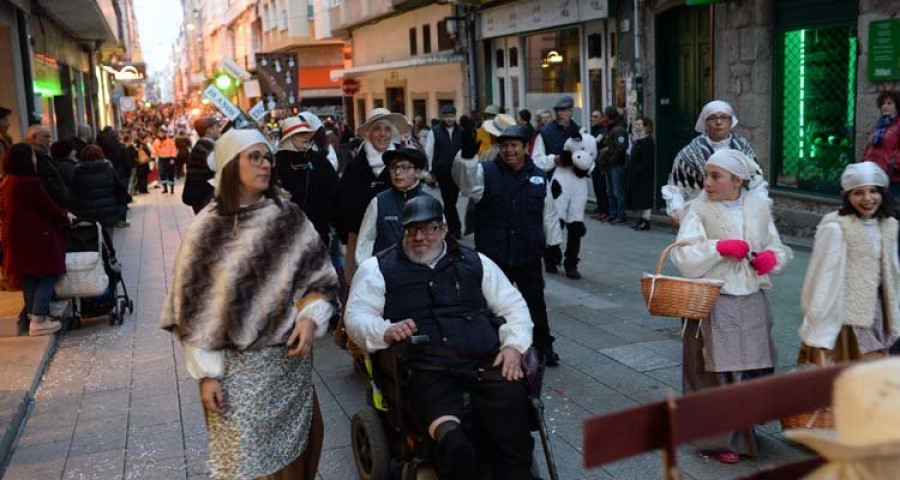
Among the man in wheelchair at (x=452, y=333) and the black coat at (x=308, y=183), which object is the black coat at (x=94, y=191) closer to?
the black coat at (x=308, y=183)

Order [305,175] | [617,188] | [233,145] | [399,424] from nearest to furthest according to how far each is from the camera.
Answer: [233,145], [399,424], [305,175], [617,188]

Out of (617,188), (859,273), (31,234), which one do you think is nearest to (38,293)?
(31,234)

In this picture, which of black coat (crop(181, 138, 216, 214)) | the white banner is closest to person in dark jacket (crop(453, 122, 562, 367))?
black coat (crop(181, 138, 216, 214))

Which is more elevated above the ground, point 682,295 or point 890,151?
point 890,151

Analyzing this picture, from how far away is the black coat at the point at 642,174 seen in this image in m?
13.8

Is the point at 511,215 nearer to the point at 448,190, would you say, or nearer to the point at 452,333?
the point at 452,333

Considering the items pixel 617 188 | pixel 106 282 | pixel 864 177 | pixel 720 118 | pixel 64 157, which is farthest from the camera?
pixel 617 188

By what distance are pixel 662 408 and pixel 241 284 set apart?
2377 millimetres

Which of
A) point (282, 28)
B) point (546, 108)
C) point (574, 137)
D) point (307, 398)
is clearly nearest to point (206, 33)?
point (282, 28)

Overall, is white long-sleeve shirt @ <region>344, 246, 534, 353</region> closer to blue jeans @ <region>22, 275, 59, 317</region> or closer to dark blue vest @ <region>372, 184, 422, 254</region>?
dark blue vest @ <region>372, 184, 422, 254</region>

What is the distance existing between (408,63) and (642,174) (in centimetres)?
1452

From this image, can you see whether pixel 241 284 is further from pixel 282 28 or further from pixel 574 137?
pixel 282 28

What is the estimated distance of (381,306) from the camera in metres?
4.76

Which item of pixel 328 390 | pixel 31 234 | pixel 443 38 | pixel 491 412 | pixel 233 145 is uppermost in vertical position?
pixel 443 38
